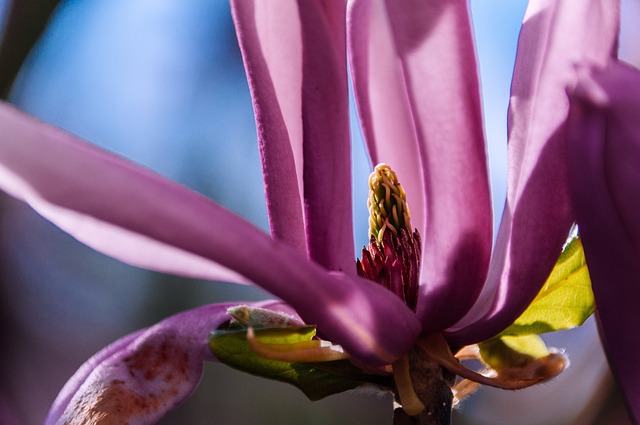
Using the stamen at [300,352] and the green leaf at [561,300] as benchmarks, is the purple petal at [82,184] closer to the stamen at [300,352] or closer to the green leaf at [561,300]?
the stamen at [300,352]

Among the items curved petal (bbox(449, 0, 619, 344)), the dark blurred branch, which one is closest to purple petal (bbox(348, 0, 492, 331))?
curved petal (bbox(449, 0, 619, 344))

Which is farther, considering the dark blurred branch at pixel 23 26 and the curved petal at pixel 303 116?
the dark blurred branch at pixel 23 26

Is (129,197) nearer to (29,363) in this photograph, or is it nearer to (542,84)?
(542,84)

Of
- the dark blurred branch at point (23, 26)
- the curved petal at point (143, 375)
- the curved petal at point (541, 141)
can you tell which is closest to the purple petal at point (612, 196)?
the curved petal at point (541, 141)

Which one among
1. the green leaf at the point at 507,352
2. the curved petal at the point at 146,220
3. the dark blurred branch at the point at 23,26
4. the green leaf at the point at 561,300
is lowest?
the green leaf at the point at 507,352

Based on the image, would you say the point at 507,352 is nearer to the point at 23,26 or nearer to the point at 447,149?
the point at 447,149

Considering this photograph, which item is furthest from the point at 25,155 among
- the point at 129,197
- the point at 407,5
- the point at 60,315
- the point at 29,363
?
the point at 60,315

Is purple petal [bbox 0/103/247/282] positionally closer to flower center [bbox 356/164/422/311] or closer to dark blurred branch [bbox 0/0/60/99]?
flower center [bbox 356/164/422/311]
